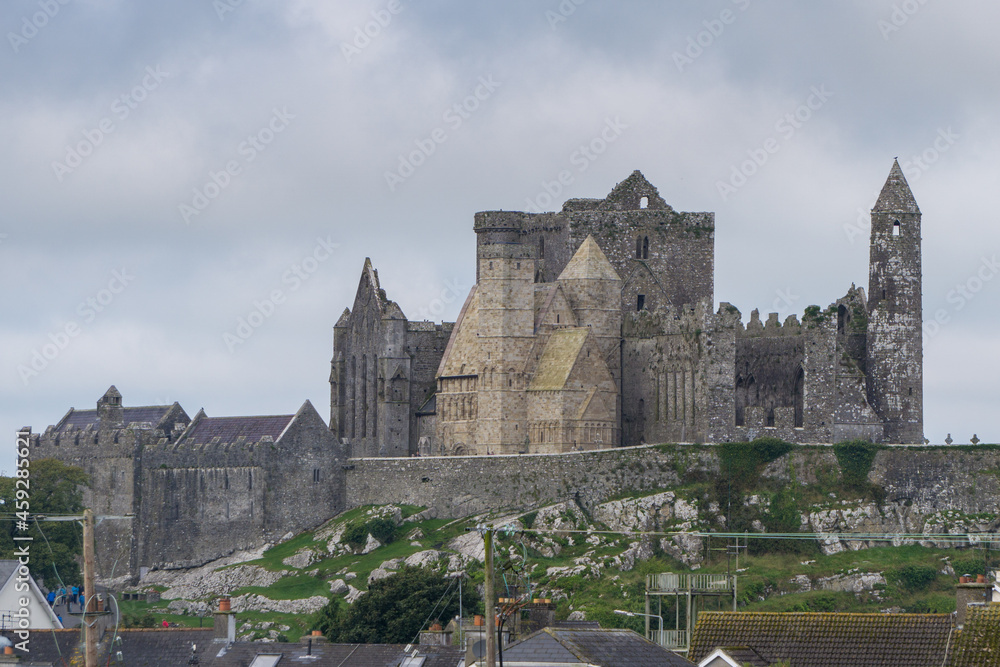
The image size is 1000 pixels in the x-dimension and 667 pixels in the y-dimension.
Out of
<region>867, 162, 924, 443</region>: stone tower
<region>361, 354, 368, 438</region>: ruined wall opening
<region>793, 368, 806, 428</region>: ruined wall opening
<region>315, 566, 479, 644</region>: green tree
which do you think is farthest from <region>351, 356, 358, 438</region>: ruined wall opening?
<region>315, 566, 479, 644</region>: green tree

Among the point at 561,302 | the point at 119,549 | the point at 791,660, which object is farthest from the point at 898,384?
the point at 791,660

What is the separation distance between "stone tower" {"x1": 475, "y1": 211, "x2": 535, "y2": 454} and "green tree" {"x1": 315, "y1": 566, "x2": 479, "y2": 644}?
19.6 metres

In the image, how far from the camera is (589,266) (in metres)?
111

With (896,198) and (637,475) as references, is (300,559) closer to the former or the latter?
(637,475)

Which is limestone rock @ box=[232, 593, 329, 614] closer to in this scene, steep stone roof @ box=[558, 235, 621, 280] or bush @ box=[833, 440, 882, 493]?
steep stone roof @ box=[558, 235, 621, 280]

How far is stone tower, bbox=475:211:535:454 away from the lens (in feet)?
358

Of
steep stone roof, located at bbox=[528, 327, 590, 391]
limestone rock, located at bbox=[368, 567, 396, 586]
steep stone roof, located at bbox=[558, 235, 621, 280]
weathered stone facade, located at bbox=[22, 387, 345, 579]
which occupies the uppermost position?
steep stone roof, located at bbox=[558, 235, 621, 280]

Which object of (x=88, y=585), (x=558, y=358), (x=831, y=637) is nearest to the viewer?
(x=88, y=585)

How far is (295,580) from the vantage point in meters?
102

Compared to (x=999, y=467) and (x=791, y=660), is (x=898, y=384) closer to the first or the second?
(x=999, y=467)

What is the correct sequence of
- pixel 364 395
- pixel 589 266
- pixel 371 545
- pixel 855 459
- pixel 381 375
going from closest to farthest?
pixel 855 459
pixel 371 545
pixel 589 266
pixel 381 375
pixel 364 395

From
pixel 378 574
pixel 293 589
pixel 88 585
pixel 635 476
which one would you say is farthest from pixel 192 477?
pixel 88 585

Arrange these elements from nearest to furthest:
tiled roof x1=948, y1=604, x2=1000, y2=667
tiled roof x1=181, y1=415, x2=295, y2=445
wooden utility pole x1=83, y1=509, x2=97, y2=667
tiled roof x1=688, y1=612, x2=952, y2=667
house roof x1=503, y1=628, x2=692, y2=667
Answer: wooden utility pole x1=83, y1=509, x2=97, y2=667, house roof x1=503, y1=628, x2=692, y2=667, tiled roof x1=948, y1=604, x2=1000, y2=667, tiled roof x1=688, y1=612, x2=952, y2=667, tiled roof x1=181, y1=415, x2=295, y2=445

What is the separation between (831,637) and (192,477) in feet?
174
